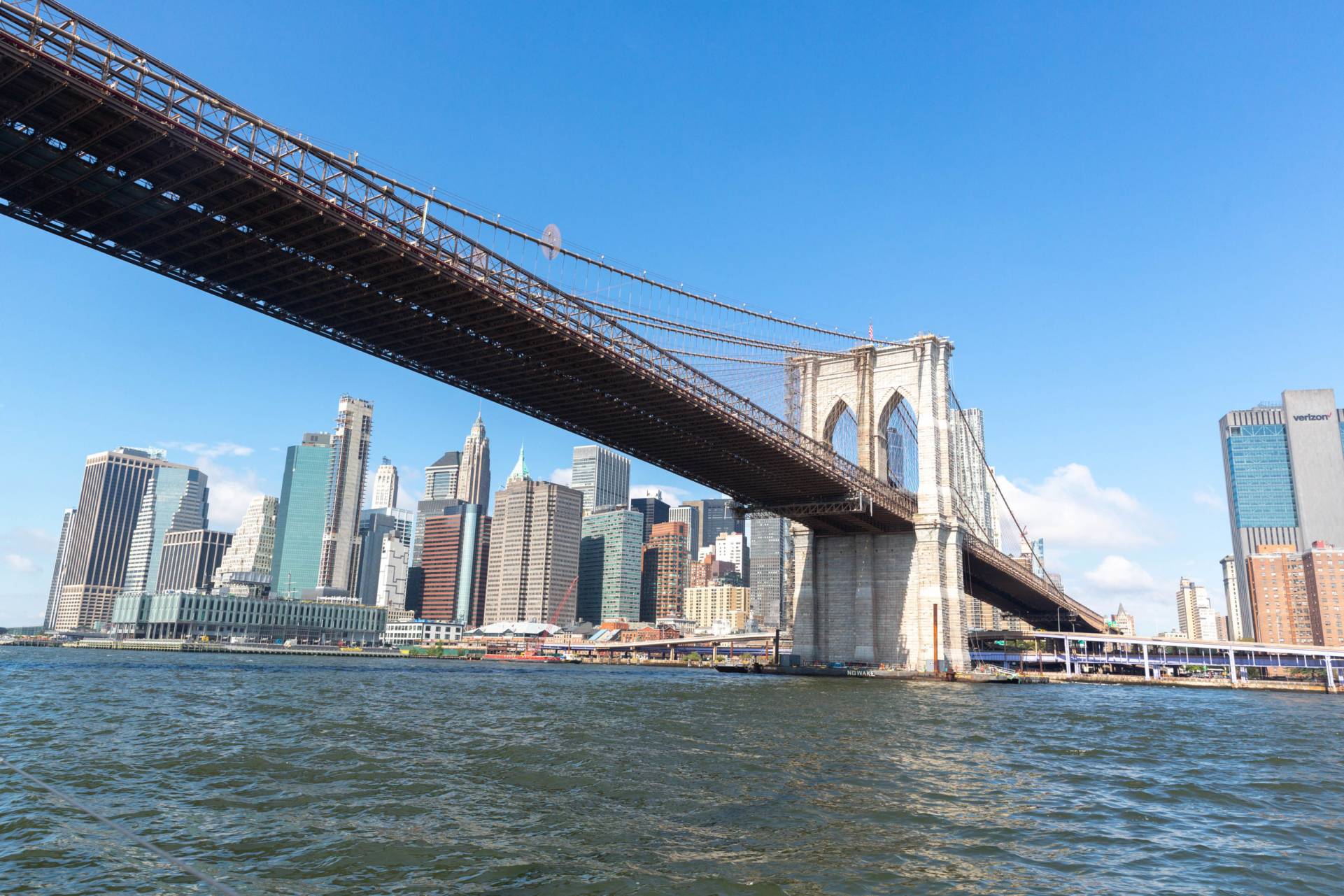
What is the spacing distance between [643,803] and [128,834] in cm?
651

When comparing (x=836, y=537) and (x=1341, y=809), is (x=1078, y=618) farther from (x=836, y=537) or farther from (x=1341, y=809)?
(x=1341, y=809)

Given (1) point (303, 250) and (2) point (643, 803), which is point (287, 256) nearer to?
(1) point (303, 250)

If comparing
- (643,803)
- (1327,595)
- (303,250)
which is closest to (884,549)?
(303,250)

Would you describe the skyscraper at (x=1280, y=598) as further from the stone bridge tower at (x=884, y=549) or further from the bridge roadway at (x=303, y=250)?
the bridge roadway at (x=303, y=250)

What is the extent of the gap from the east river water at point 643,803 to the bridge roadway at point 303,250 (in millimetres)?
15172

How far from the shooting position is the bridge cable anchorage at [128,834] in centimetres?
791

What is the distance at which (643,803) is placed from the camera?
12719mm

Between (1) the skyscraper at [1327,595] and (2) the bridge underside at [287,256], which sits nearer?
(2) the bridge underside at [287,256]

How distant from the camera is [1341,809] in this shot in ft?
48.8

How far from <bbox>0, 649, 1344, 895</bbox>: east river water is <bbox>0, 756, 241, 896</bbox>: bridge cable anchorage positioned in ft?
0.41

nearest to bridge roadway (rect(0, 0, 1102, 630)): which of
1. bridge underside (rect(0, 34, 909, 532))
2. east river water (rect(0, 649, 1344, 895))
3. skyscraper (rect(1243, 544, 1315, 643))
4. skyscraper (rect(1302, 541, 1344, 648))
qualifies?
bridge underside (rect(0, 34, 909, 532))

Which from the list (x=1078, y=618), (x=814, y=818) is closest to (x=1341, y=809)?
(x=814, y=818)

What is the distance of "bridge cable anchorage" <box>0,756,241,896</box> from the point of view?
7910 mm

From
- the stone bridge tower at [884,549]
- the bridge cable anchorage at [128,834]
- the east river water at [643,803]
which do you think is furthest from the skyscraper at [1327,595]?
the bridge cable anchorage at [128,834]
